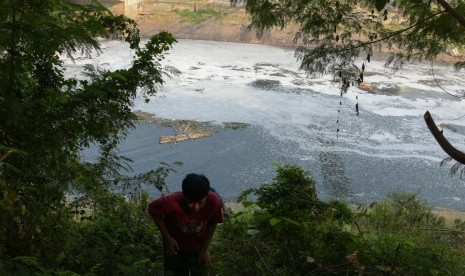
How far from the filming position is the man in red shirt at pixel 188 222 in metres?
2.10

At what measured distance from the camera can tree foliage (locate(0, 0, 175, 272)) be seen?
198 cm

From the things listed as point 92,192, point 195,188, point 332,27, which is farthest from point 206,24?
point 195,188

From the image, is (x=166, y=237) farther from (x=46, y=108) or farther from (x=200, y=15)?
(x=200, y=15)

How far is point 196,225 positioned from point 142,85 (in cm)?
87

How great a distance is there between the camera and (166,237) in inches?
88.3

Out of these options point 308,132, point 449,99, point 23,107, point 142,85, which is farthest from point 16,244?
point 449,99

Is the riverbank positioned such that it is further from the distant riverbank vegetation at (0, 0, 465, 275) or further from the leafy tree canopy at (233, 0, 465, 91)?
the distant riverbank vegetation at (0, 0, 465, 275)

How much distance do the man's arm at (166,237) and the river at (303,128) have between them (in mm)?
4943

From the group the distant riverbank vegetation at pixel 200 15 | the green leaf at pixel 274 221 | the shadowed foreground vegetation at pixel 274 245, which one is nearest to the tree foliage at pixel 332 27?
the shadowed foreground vegetation at pixel 274 245

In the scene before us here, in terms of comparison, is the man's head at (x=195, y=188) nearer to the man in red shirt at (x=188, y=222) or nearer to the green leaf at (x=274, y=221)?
the man in red shirt at (x=188, y=222)

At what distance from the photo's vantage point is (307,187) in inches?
128

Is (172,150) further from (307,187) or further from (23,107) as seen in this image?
(23,107)

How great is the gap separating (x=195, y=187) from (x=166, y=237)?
35 cm

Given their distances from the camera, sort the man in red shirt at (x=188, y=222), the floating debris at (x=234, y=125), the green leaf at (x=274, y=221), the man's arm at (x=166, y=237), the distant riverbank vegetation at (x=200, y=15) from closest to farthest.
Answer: the man in red shirt at (x=188, y=222) < the man's arm at (x=166, y=237) < the green leaf at (x=274, y=221) < the floating debris at (x=234, y=125) < the distant riverbank vegetation at (x=200, y=15)
